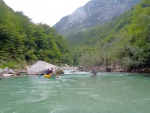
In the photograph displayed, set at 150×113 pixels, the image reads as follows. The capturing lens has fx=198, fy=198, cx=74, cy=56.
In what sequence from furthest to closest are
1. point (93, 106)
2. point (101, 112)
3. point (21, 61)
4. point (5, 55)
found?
point (21, 61) < point (5, 55) < point (93, 106) < point (101, 112)

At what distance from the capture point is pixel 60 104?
1216 centimetres

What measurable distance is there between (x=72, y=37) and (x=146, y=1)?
413 ft

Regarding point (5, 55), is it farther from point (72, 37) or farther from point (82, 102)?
point (72, 37)

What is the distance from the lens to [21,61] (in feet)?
162

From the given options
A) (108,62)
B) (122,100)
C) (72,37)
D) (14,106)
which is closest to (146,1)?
(108,62)

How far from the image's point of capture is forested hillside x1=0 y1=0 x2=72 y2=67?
4859 centimetres

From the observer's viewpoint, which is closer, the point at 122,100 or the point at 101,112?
the point at 101,112

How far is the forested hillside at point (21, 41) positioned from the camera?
4859cm

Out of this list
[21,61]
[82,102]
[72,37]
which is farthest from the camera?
[72,37]

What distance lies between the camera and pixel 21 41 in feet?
179

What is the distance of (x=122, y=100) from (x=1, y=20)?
1808 inches

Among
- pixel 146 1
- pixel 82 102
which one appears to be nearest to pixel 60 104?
pixel 82 102

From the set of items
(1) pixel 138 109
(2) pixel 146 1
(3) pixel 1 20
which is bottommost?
(1) pixel 138 109

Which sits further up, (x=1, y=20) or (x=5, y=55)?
(x=1, y=20)
